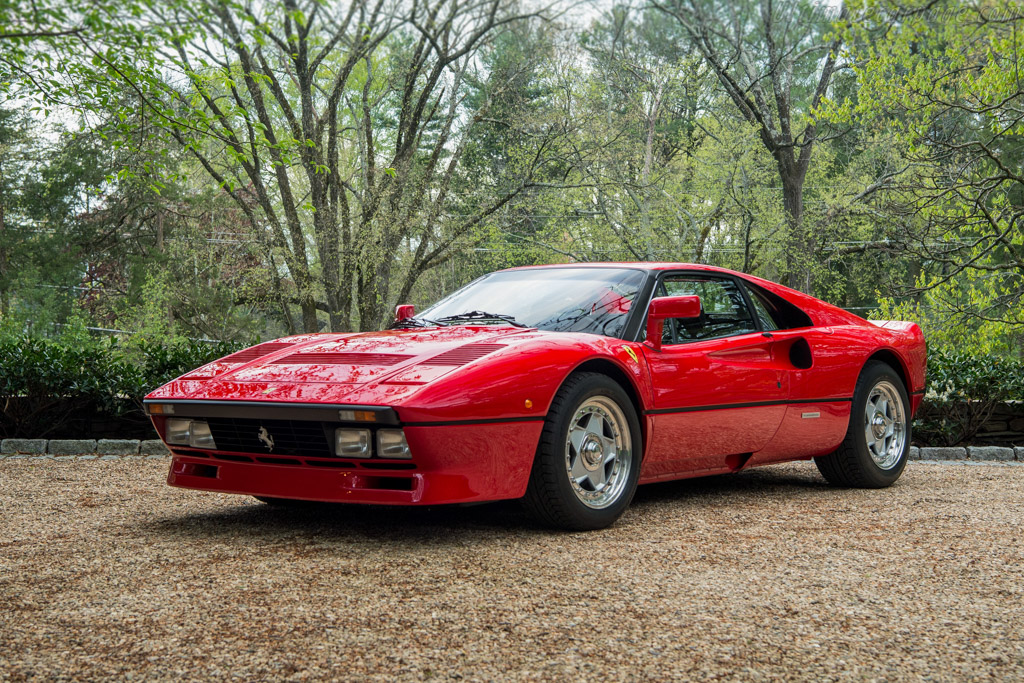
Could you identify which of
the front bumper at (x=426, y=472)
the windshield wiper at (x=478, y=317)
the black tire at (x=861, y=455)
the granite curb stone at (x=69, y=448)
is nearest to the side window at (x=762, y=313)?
the black tire at (x=861, y=455)

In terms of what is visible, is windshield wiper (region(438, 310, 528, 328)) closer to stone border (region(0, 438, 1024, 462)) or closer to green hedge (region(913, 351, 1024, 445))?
stone border (region(0, 438, 1024, 462))

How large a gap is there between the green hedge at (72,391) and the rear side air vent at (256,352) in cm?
350

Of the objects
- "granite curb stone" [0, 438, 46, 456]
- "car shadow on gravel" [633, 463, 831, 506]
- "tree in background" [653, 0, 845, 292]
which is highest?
"tree in background" [653, 0, 845, 292]

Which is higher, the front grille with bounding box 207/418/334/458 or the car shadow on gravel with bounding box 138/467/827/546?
the front grille with bounding box 207/418/334/458

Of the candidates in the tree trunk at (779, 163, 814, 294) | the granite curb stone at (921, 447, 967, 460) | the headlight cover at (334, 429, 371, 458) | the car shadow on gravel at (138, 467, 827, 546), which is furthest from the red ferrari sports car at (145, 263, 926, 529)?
the tree trunk at (779, 163, 814, 294)

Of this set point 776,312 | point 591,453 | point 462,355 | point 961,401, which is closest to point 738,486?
point 776,312

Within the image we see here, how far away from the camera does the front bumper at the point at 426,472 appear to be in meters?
3.94

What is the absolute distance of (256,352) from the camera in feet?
16.1

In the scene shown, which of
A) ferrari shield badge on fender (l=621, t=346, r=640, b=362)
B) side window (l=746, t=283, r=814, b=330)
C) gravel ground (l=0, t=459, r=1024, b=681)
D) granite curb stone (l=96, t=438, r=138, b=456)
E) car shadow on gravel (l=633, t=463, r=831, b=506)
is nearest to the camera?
gravel ground (l=0, t=459, r=1024, b=681)

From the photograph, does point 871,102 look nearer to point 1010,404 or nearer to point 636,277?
point 1010,404

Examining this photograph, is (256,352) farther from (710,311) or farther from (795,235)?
(795,235)

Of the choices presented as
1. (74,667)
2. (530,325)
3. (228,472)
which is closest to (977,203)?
(530,325)

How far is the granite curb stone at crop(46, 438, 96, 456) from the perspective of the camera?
7777mm

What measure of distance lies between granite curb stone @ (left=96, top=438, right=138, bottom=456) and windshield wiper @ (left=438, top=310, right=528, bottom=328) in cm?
377
